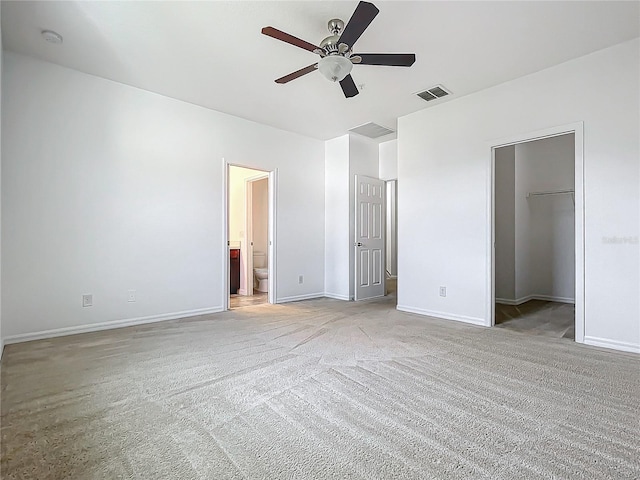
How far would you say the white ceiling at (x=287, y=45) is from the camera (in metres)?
2.53

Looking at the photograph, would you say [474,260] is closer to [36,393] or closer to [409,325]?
[409,325]

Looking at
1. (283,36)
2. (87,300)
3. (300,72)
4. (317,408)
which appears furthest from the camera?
(87,300)

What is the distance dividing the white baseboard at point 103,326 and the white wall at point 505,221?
452 cm

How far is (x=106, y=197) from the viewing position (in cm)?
367

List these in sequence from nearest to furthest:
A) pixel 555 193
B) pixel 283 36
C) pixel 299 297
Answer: pixel 283 36
pixel 299 297
pixel 555 193

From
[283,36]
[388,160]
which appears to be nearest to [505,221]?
[388,160]

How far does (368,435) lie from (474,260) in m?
2.94

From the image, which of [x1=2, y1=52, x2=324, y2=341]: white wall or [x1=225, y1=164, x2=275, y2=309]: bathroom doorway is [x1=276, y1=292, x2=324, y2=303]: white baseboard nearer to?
[x1=225, y1=164, x2=275, y2=309]: bathroom doorway

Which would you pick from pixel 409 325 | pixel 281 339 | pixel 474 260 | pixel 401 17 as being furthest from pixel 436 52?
pixel 281 339

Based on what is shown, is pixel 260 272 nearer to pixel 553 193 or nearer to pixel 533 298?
pixel 533 298

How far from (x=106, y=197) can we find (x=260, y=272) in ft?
10.6

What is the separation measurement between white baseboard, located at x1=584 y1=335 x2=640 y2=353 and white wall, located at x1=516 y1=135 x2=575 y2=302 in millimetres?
2346

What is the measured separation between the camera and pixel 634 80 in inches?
117

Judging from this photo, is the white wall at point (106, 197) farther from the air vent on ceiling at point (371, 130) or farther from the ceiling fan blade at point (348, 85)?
the ceiling fan blade at point (348, 85)
